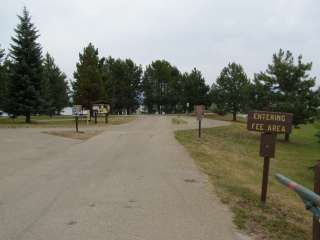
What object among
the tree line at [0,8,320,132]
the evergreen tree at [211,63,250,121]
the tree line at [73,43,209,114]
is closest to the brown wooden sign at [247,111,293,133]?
the tree line at [0,8,320,132]

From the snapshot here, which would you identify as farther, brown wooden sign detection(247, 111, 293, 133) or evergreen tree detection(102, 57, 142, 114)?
evergreen tree detection(102, 57, 142, 114)

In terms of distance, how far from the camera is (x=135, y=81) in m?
95.6

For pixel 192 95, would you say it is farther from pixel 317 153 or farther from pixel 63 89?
pixel 317 153

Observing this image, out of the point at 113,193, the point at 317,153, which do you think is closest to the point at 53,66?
the point at 317,153

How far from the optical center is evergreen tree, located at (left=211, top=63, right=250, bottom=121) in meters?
59.1

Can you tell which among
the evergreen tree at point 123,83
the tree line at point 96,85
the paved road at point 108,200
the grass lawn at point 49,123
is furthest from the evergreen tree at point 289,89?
the evergreen tree at point 123,83

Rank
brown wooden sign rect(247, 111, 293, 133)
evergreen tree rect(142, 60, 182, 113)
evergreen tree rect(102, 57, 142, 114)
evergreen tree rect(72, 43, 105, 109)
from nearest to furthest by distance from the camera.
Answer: brown wooden sign rect(247, 111, 293, 133)
evergreen tree rect(72, 43, 105, 109)
evergreen tree rect(102, 57, 142, 114)
evergreen tree rect(142, 60, 182, 113)

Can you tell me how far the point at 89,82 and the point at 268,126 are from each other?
3773 centimetres

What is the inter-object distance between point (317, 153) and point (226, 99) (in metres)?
30.1

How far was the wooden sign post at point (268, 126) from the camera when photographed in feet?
27.2

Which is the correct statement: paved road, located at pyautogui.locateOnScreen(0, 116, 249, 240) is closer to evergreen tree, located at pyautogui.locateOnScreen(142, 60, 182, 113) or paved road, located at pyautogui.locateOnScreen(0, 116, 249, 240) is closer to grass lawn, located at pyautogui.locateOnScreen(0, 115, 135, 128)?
grass lawn, located at pyautogui.locateOnScreen(0, 115, 135, 128)

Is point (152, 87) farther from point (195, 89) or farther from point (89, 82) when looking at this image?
point (89, 82)

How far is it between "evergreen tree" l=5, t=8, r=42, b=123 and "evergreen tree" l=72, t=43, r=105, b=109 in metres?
5.61

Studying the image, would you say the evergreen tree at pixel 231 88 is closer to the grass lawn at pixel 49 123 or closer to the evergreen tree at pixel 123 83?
the grass lawn at pixel 49 123
